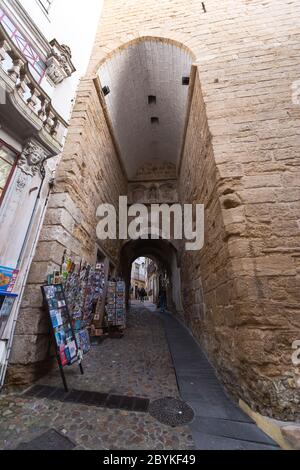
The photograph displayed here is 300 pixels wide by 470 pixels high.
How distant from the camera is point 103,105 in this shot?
4773 mm

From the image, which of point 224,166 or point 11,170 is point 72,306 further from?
point 224,166

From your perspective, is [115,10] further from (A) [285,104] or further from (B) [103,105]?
(A) [285,104]

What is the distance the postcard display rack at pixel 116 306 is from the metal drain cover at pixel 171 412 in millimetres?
2932

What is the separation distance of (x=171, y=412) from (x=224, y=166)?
2757mm

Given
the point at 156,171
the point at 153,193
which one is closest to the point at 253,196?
the point at 153,193

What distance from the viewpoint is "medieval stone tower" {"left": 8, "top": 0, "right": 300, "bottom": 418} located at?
1.88m

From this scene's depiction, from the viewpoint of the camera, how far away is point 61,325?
2.46m

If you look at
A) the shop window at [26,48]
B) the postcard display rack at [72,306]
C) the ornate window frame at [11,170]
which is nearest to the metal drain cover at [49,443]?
the postcard display rack at [72,306]

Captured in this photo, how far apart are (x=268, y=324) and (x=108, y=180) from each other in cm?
499

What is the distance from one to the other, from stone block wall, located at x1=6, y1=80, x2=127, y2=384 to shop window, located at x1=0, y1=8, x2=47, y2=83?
79cm

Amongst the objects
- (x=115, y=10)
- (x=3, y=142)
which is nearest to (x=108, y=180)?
(x=3, y=142)

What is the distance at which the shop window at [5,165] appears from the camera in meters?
2.19

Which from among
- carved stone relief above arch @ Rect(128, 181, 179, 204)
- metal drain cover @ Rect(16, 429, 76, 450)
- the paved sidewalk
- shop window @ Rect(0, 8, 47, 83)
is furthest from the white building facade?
carved stone relief above arch @ Rect(128, 181, 179, 204)

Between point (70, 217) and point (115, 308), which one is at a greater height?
point (70, 217)
